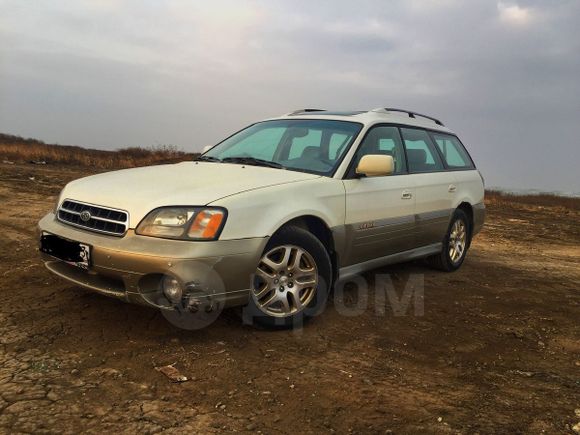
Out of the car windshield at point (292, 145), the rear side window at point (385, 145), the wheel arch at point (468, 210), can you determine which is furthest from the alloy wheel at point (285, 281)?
the wheel arch at point (468, 210)

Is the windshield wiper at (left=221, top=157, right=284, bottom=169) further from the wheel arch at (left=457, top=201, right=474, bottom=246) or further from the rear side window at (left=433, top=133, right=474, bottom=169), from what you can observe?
the wheel arch at (left=457, top=201, right=474, bottom=246)

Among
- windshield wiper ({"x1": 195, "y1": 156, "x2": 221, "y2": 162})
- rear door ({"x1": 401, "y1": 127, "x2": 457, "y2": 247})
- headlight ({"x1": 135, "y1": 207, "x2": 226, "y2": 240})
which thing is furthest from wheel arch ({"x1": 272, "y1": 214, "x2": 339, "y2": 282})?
rear door ({"x1": 401, "y1": 127, "x2": 457, "y2": 247})

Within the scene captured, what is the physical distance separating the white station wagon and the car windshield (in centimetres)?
1

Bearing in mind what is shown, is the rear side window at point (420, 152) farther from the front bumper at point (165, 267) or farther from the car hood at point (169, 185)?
the front bumper at point (165, 267)

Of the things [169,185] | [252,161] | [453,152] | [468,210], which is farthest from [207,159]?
[468,210]

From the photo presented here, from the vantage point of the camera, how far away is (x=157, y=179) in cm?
350

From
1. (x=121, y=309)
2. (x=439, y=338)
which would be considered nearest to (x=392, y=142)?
(x=439, y=338)

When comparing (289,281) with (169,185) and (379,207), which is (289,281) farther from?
(379,207)

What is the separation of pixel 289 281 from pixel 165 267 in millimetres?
949

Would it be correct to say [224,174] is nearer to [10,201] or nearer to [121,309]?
[121,309]

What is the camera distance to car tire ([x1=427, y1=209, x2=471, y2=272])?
5.54 m

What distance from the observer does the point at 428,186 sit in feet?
16.3

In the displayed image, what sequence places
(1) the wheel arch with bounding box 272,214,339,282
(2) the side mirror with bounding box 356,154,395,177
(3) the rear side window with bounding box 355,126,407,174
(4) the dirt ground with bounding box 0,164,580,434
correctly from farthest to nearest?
(3) the rear side window with bounding box 355,126,407,174, (2) the side mirror with bounding box 356,154,395,177, (1) the wheel arch with bounding box 272,214,339,282, (4) the dirt ground with bounding box 0,164,580,434

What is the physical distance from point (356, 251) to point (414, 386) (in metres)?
1.40
